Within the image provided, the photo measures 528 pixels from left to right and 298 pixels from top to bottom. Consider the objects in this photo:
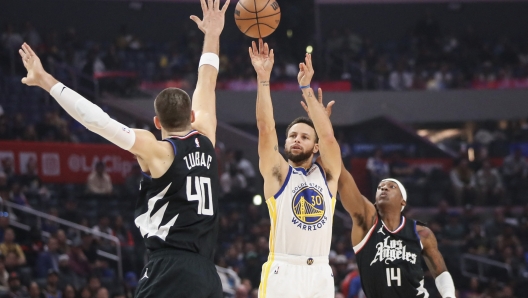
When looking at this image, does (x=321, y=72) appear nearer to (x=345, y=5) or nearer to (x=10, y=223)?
(x=345, y=5)

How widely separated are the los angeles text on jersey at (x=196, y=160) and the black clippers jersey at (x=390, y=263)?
3.15m

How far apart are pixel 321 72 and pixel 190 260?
20.6m

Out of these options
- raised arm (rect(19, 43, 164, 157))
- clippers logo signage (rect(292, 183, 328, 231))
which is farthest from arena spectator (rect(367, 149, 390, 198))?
raised arm (rect(19, 43, 164, 157))

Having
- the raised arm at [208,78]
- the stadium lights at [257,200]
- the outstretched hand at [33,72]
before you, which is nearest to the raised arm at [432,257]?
the raised arm at [208,78]

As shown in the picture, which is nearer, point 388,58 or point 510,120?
point 510,120

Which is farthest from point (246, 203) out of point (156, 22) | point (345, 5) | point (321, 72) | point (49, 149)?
point (345, 5)

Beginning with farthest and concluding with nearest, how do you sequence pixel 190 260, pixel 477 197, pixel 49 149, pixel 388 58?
1. pixel 388 58
2. pixel 477 197
3. pixel 49 149
4. pixel 190 260

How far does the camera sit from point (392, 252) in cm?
728

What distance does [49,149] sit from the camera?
16969 millimetres

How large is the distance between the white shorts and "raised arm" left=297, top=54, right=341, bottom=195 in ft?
2.10

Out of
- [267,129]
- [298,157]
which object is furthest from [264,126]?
[298,157]

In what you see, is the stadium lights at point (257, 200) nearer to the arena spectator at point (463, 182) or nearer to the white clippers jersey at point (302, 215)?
the arena spectator at point (463, 182)

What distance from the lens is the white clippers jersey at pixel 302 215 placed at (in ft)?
19.8

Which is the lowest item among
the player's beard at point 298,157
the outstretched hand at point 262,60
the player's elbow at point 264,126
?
the player's beard at point 298,157
